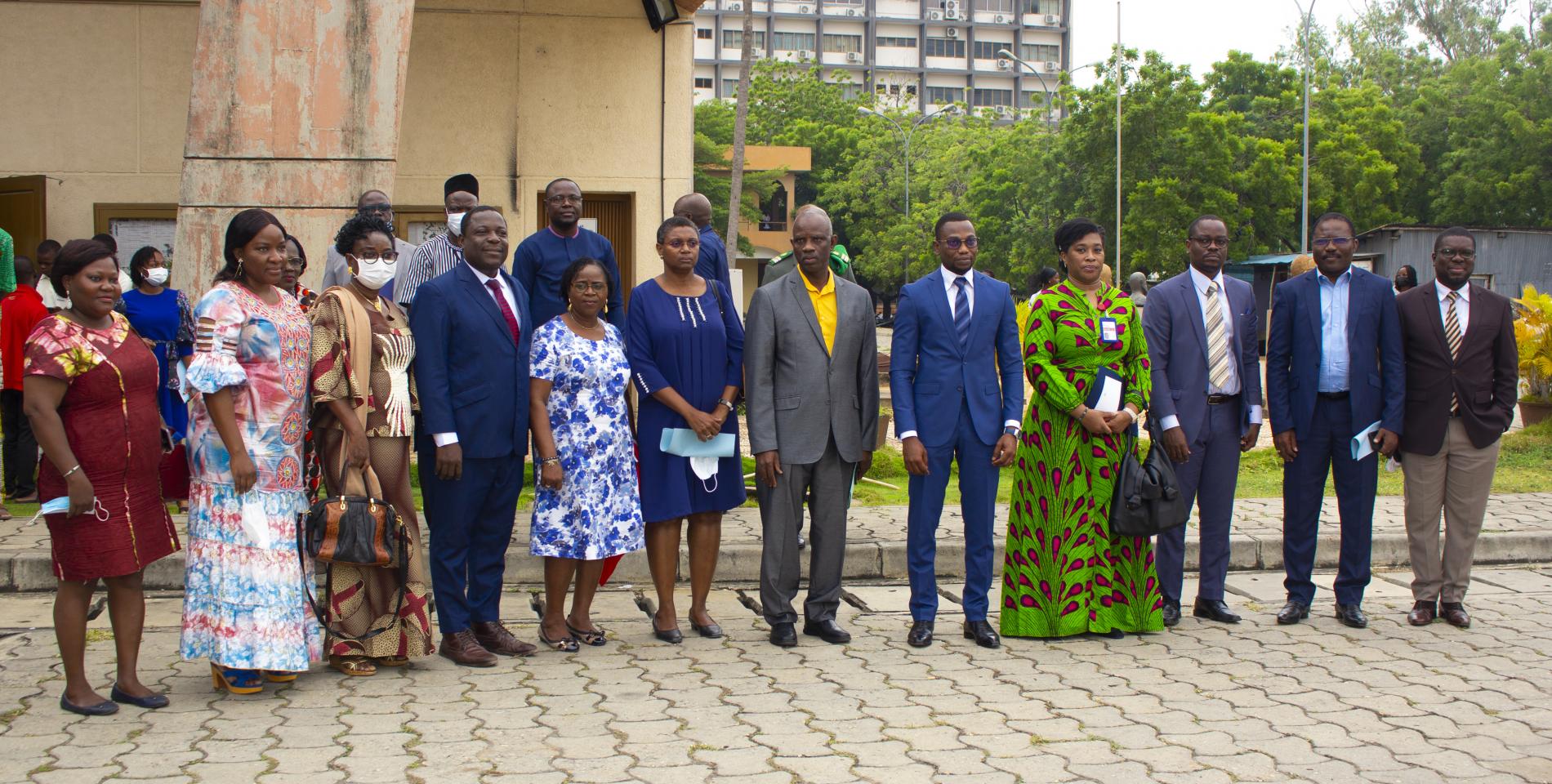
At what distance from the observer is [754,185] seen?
161ft

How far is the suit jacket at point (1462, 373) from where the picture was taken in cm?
701

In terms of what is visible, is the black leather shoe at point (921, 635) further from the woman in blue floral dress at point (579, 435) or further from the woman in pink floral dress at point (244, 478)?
the woman in pink floral dress at point (244, 478)

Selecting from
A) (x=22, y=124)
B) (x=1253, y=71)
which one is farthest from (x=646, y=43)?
(x=1253, y=71)

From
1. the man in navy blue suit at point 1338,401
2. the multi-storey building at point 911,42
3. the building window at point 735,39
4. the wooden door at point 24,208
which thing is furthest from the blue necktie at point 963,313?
the building window at point 735,39

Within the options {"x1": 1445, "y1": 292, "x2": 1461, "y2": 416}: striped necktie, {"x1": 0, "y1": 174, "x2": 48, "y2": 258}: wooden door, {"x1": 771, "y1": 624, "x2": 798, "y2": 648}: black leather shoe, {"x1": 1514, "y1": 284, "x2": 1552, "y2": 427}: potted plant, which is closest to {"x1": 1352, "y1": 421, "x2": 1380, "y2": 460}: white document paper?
{"x1": 1445, "y1": 292, "x2": 1461, "y2": 416}: striped necktie

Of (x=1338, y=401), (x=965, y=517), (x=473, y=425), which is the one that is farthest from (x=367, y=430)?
(x=1338, y=401)

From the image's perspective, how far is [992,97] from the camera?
106000mm

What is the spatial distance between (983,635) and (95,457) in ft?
12.6

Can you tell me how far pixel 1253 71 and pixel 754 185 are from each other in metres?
16.8

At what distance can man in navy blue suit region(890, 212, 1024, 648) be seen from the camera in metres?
6.54

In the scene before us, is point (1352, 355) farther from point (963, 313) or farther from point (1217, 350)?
point (963, 313)

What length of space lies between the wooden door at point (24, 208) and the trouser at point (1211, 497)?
32.3ft

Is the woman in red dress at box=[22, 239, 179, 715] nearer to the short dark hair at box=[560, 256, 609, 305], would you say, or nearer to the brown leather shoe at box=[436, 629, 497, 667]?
the brown leather shoe at box=[436, 629, 497, 667]

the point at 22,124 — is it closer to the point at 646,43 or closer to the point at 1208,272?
the point at 646,43
